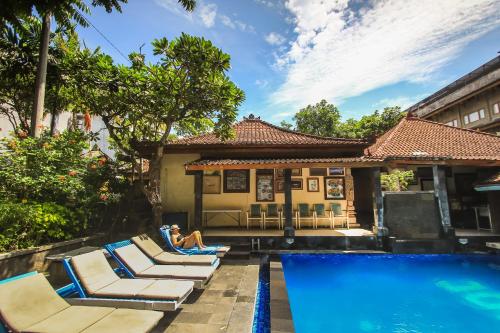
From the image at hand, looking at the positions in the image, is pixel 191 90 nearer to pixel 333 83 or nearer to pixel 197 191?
pixel 197 191

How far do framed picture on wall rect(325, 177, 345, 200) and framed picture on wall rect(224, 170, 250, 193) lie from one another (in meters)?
3.89

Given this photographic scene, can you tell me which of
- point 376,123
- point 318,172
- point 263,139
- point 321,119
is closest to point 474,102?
point 376,123

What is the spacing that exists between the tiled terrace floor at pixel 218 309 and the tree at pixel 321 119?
2611cm

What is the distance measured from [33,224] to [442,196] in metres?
13.6

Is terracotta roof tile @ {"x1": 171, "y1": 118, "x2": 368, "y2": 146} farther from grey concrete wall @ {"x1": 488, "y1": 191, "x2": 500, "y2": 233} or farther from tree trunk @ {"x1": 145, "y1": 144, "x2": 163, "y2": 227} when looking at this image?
grey concrete wall @ {"x1": 488, "y1": 191, "x2": 500, "y2": 233}


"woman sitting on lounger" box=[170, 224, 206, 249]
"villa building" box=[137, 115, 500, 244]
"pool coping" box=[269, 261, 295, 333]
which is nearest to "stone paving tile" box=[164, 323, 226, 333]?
"pool coping" box=[269, 261, 295, 333]

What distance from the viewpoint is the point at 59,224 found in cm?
672

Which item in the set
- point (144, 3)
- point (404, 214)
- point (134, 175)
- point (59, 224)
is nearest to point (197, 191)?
point (134, 175)

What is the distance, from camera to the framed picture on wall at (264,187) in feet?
39.6

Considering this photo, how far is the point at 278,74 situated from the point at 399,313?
10696 millimetres

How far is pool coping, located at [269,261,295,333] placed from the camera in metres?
3.86

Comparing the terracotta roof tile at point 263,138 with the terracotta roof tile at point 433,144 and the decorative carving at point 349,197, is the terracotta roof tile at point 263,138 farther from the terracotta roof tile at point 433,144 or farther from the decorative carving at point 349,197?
the decorative carving at point 349,197

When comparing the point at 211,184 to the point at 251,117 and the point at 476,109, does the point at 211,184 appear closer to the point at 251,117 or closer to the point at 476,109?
the point at 251,117

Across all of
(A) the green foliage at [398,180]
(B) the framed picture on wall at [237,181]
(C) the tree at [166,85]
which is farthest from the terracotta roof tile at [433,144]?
(C) the tree at [166,85]
